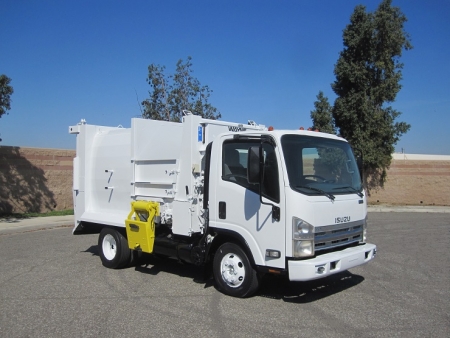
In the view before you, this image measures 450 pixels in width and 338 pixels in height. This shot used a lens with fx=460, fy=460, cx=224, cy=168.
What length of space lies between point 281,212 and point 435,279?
12.6 feet

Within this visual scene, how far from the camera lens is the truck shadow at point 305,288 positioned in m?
7.07

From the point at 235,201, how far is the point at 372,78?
18.7 meters

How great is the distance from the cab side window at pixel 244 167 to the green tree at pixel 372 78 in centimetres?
1715

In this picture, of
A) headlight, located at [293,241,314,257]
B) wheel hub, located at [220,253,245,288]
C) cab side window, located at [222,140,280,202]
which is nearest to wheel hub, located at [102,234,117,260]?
wheel hub, located at [220,253,245,288]

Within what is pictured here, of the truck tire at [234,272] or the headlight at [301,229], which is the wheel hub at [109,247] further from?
the headlight at [301,229]

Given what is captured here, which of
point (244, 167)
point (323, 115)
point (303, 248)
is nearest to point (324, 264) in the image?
point (303, 248)

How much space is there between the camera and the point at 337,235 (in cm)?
668

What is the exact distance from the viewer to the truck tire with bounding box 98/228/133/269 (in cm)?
893

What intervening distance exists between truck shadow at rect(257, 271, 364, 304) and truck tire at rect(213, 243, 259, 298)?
0.46m

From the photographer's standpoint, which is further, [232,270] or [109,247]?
[109,247]

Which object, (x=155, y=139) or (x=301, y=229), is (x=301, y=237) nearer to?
(x=301, y=229)

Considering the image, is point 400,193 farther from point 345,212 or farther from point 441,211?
point 345,212

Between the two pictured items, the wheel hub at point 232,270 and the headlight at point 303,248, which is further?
the wheel hub at point 232,270

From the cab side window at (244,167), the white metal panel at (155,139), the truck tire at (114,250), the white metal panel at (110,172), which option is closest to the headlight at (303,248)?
the cab side window at (244,167)
